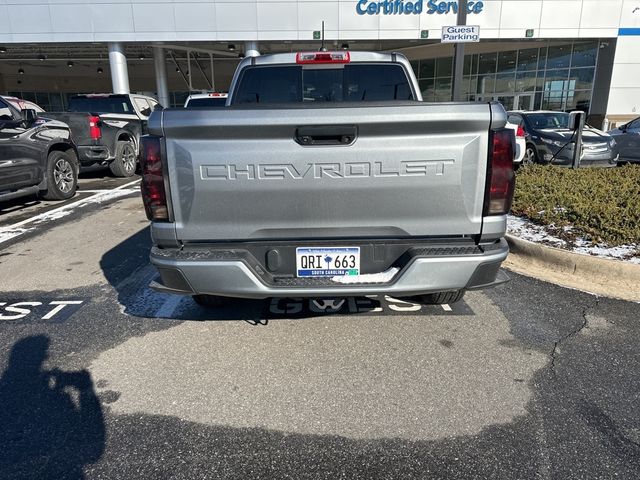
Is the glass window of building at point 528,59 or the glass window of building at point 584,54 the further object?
the glass window of building at point 528,59

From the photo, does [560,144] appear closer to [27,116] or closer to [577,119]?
[577,119]

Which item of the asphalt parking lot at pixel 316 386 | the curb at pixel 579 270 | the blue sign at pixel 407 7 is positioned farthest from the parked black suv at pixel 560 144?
the blue sign at pixel 407 7

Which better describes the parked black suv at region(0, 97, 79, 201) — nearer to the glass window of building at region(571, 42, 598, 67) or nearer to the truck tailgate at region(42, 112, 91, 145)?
the truck tailgate at region(42, 112, 91, 145)

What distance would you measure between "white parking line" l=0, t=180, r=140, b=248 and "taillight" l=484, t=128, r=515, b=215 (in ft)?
20.3

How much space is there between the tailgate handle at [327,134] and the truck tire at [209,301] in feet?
5.74

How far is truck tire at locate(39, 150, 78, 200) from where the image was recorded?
8.02 m

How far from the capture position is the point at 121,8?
71.0 feet

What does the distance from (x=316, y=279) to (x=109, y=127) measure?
946 cm

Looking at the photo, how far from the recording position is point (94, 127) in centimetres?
989

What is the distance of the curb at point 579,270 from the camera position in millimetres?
4246

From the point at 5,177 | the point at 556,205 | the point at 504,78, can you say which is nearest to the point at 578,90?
the point at 504,78

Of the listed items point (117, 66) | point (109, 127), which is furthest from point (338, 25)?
point (109, 127)

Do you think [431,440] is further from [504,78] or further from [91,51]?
[91,51]

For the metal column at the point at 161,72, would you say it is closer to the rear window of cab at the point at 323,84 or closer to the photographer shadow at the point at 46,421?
the rear window of cab at the point at 323,84
